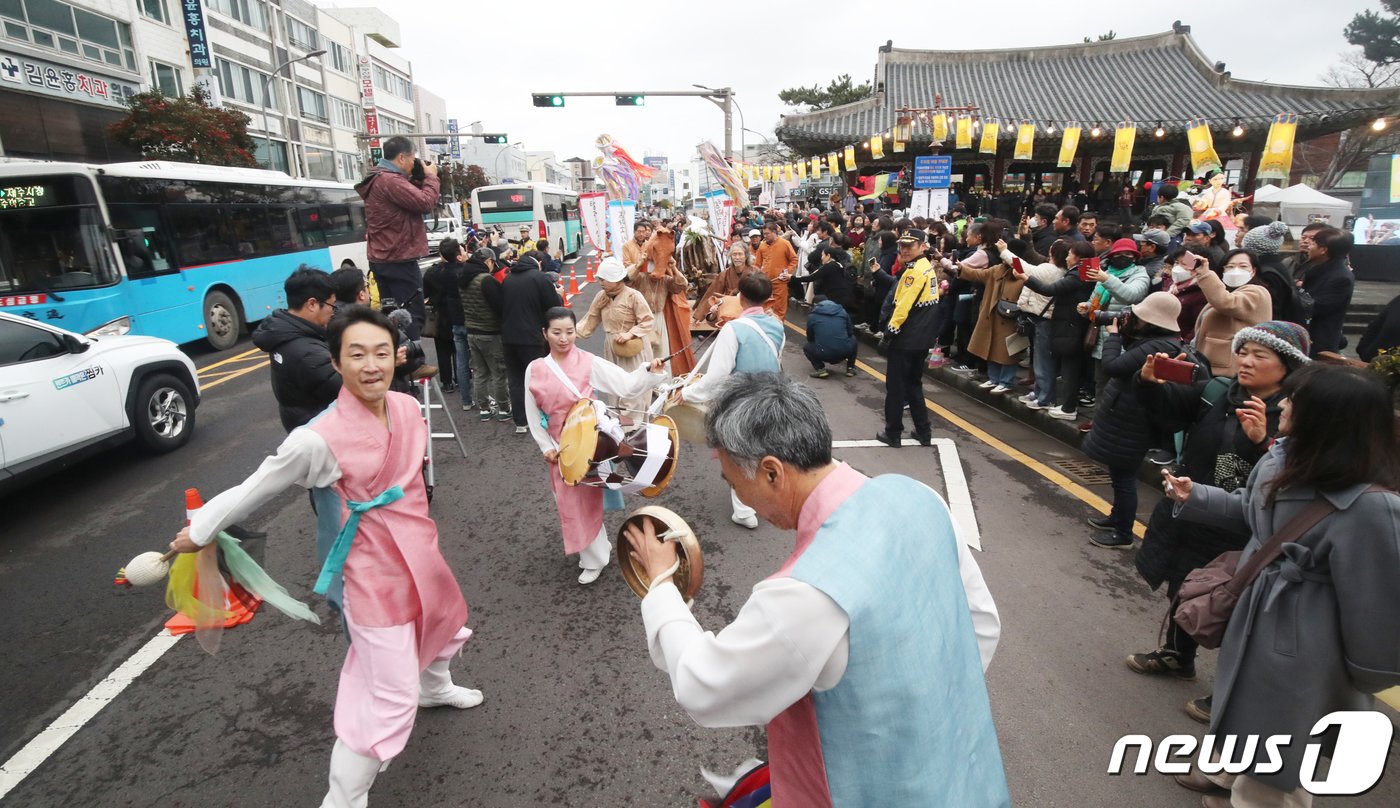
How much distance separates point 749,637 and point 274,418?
804 cm

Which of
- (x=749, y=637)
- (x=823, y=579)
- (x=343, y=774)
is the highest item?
(x=823, y=579)

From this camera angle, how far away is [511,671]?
336 centimetres

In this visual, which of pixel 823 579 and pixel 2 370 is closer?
pixel 823 579

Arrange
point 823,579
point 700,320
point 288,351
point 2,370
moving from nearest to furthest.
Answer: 1. point 823,579
2. point 288,351
3. point 2,370
4. point 700,320

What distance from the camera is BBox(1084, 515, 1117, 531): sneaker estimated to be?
14.8ft

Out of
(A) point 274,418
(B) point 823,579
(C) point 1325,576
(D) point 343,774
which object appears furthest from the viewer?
(A) point 274,418

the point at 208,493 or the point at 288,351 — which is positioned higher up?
the point at 288,351

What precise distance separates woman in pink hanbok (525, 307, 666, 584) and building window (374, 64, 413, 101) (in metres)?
48.0

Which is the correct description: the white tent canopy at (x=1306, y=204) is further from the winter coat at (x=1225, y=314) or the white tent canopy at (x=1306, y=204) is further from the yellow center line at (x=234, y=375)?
the yellow center line at (x=234, y=375)

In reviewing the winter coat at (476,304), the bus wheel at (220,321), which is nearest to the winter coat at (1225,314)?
the winter coat at (476,304)

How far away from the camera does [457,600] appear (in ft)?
9.07

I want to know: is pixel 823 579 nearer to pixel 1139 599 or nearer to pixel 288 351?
pixel 288 351

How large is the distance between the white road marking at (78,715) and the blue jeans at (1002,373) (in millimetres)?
7420

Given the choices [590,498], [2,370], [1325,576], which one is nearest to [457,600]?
[590,498]
